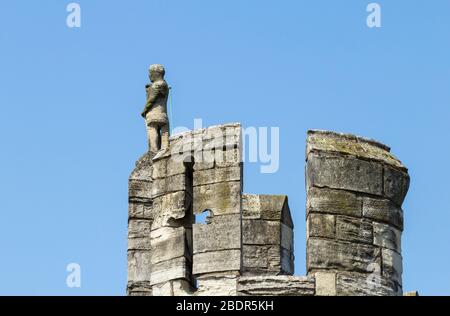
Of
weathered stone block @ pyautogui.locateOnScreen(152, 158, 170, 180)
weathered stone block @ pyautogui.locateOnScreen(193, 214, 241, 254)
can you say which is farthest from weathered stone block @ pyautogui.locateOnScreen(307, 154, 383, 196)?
weathered stone block @ pyautogui.locateOnScreen(152, 158, 170, 180)

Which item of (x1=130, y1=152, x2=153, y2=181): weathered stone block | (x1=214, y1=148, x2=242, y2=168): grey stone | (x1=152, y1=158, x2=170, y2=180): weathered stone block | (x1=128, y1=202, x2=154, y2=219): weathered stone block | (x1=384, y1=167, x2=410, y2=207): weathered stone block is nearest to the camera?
(x1=384, y1=167, x2=410, y2=207): weathered stone block

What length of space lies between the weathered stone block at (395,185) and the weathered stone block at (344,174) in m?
0.12

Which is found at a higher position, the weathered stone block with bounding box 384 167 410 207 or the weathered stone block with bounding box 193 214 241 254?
the weathered stone block with bounding box 384 167 410 207

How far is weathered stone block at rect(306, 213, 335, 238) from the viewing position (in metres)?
30.7

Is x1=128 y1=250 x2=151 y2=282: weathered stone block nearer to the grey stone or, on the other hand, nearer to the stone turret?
the grey stone

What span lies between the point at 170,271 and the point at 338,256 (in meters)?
2.18

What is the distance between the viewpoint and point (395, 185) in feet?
103

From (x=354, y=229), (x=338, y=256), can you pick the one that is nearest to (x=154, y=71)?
(x=354, y=229)

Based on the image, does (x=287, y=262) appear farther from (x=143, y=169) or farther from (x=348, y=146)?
(x=348, y=146)

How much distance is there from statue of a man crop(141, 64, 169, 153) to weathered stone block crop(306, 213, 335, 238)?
15.2ft

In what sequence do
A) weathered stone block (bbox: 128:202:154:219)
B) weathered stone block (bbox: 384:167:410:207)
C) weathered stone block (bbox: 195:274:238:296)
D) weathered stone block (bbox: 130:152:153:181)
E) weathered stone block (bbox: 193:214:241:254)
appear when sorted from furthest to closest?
weathered stone block (bbox: 130:152:153:181), weathered stone block (bbox: 128:202:154:219), weathered stone block (bbox: 384:167:410:207), weathered stone block (bbox: 193:214:241:254), weathered stone block (bbox: 195:274:238:296)

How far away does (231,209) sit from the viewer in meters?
31.2
